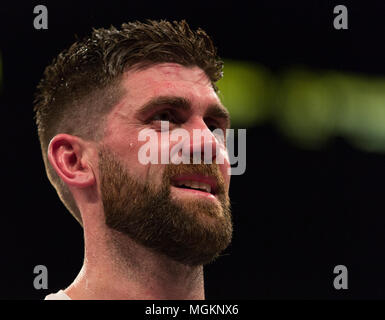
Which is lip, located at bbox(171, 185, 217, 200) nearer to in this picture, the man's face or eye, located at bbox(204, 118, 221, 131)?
the man's face

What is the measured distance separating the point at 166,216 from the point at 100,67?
60 centimetres

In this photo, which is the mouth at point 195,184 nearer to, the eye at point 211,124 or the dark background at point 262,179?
the eye at point 211,124

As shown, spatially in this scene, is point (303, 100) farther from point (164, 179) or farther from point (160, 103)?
point (164, 179)

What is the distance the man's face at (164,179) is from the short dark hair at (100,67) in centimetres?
5

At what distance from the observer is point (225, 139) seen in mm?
2215

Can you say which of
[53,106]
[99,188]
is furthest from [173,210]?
[53,106]

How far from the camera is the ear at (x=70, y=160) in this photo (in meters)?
2.02

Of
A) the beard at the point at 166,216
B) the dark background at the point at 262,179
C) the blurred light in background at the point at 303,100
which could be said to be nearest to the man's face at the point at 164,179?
the beard at the point at 166,216

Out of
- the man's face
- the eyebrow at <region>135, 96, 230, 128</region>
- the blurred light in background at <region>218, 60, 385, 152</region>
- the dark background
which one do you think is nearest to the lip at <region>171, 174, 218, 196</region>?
the man's face

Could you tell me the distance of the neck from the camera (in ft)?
6.32

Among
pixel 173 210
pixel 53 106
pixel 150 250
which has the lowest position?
pixel 150 250

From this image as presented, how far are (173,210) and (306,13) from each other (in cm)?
135

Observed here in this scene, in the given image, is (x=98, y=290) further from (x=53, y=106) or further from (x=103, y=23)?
(x=103, y=23)

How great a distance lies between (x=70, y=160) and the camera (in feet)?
6.79
